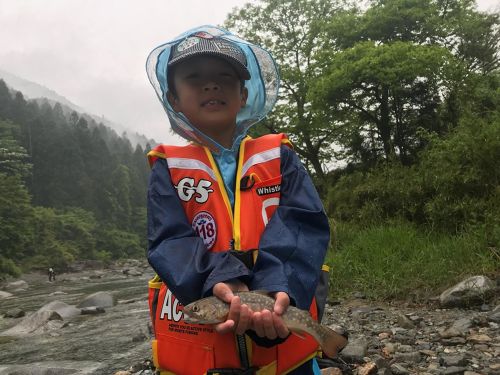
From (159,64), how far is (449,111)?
15.5 m

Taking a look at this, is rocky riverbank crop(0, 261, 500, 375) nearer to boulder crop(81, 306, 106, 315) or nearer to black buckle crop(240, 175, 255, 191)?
boulder crop(81, 306, 106, 315)

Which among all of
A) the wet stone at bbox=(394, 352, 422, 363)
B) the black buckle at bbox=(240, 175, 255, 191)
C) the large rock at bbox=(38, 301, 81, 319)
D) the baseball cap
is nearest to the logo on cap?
the baseball cap

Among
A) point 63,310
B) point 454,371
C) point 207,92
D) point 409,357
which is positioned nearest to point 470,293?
point 409,357

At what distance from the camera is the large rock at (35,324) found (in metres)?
10.3

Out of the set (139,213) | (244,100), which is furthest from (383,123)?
(139,213)

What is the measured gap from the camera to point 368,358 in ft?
14.8

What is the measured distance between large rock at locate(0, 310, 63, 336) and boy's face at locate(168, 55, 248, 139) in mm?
9723

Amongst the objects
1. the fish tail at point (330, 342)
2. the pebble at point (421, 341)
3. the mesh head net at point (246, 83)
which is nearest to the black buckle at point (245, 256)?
the fish tail at point (330, 342)

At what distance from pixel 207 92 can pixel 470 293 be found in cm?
537

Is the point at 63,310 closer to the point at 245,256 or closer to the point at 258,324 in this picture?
the point at 245,256

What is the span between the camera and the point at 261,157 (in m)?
2.35

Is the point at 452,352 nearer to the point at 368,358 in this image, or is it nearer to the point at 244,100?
the point at 368,358

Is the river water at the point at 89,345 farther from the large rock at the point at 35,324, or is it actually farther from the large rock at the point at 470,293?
the large rock at the point at 470,293

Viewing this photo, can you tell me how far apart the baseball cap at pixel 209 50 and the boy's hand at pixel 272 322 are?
4.32 feet
